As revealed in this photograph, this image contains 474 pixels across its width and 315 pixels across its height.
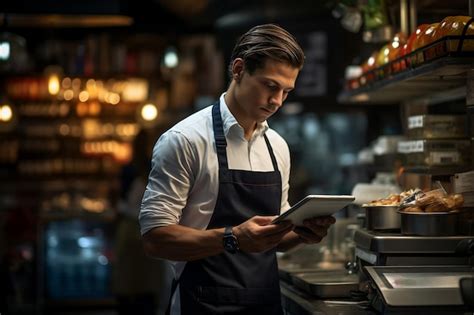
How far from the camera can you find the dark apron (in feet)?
9.86

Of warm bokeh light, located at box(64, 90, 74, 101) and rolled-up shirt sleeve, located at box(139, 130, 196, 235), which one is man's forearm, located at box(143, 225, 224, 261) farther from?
warm bokeh light, located at box(64, 90, 74, 101)

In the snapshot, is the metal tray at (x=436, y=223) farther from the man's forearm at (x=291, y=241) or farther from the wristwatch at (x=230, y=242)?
the wristwatch at (x=230, y=242)

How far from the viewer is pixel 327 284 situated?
127 inches

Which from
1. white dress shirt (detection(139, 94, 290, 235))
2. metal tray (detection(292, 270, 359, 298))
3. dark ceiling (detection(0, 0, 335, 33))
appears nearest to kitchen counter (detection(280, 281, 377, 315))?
metal tray (detection(292, 270, 359, 298))

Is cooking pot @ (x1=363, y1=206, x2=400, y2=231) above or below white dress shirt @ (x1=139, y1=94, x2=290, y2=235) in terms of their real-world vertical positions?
below

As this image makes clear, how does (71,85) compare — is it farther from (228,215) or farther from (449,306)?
(449,306)

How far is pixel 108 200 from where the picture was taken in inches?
413

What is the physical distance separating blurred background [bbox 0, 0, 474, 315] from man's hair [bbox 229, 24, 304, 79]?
900mm

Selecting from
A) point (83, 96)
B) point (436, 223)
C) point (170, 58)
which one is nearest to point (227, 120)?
point (436, 223)

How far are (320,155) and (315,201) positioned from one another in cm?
749

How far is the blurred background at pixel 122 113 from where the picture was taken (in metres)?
5.53

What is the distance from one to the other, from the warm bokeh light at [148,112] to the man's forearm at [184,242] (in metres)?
6.70

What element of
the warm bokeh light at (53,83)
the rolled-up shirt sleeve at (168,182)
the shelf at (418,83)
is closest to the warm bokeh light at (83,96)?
the warm bokeh light at (53,83)

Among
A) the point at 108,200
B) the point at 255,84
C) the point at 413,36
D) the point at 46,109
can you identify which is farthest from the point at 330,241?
the point at 46,109
